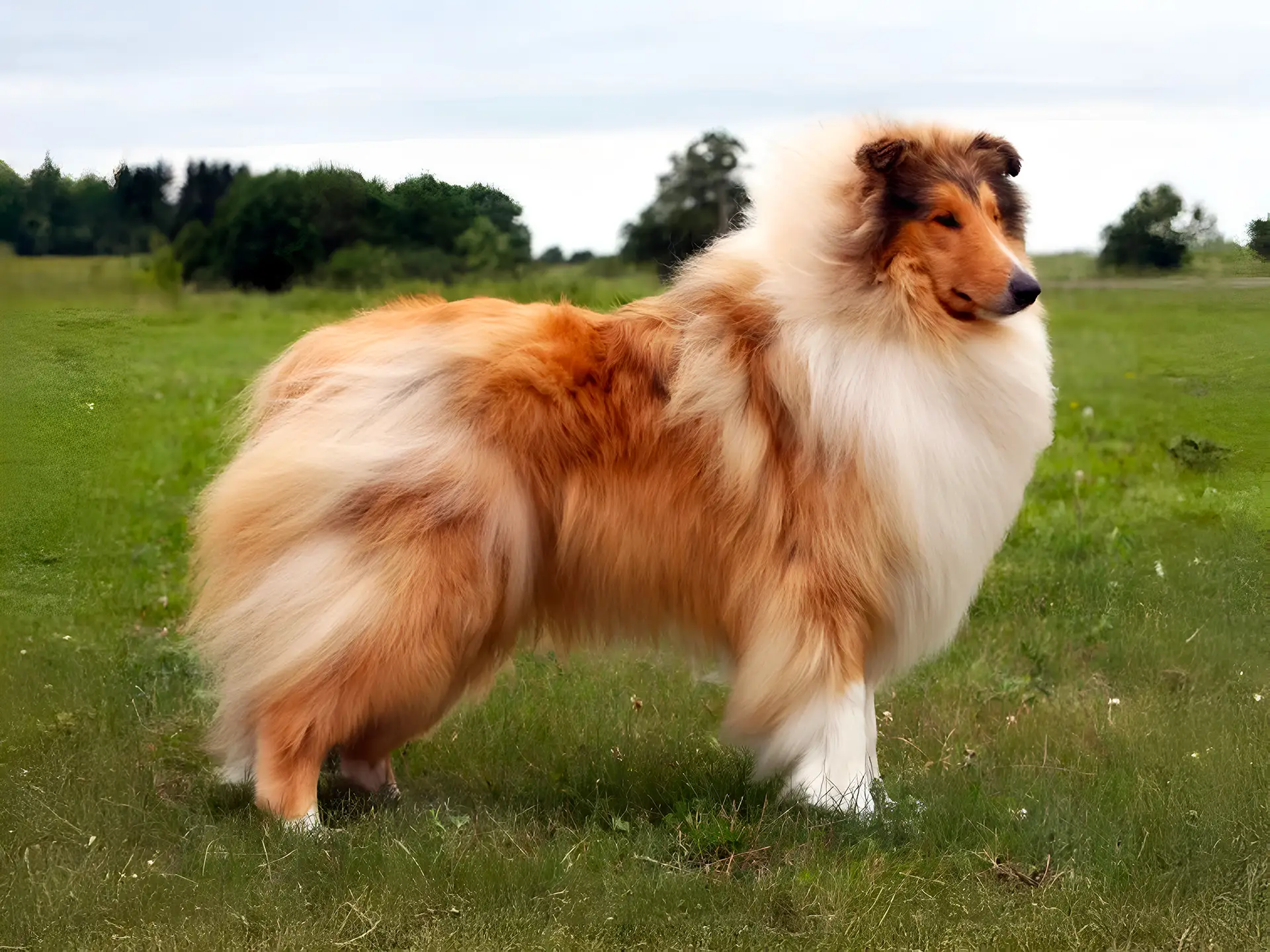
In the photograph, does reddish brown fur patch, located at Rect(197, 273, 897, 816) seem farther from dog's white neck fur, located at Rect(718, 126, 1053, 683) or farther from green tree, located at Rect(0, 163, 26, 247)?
green tree, located at Rect(0, 163, 26, 247)

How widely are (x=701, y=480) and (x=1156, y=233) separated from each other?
340 centimetres

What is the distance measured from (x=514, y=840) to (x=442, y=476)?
1174 millimetres

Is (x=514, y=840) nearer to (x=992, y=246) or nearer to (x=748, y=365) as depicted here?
(x=748, y=365)

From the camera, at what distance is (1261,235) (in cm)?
533

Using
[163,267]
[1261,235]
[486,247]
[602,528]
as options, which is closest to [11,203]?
[163,267]

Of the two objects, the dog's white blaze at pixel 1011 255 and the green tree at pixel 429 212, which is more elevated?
the green tree at pixel 429 212

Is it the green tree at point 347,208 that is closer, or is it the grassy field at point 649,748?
the grassy field at point 649,748

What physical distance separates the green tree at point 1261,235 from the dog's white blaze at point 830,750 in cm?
267

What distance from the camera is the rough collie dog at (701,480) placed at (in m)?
4.20

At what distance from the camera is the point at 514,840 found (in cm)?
415

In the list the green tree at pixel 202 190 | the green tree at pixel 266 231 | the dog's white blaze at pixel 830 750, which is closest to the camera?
the dog's white blaze at pixel 830 750

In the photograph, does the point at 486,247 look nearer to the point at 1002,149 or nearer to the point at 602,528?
the point at 602,528

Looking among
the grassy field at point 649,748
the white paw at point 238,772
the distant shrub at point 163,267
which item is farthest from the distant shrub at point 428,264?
the white paw at point 238,772

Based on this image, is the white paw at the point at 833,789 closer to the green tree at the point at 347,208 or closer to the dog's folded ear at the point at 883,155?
the dog's folded ear at the point at 883,155
